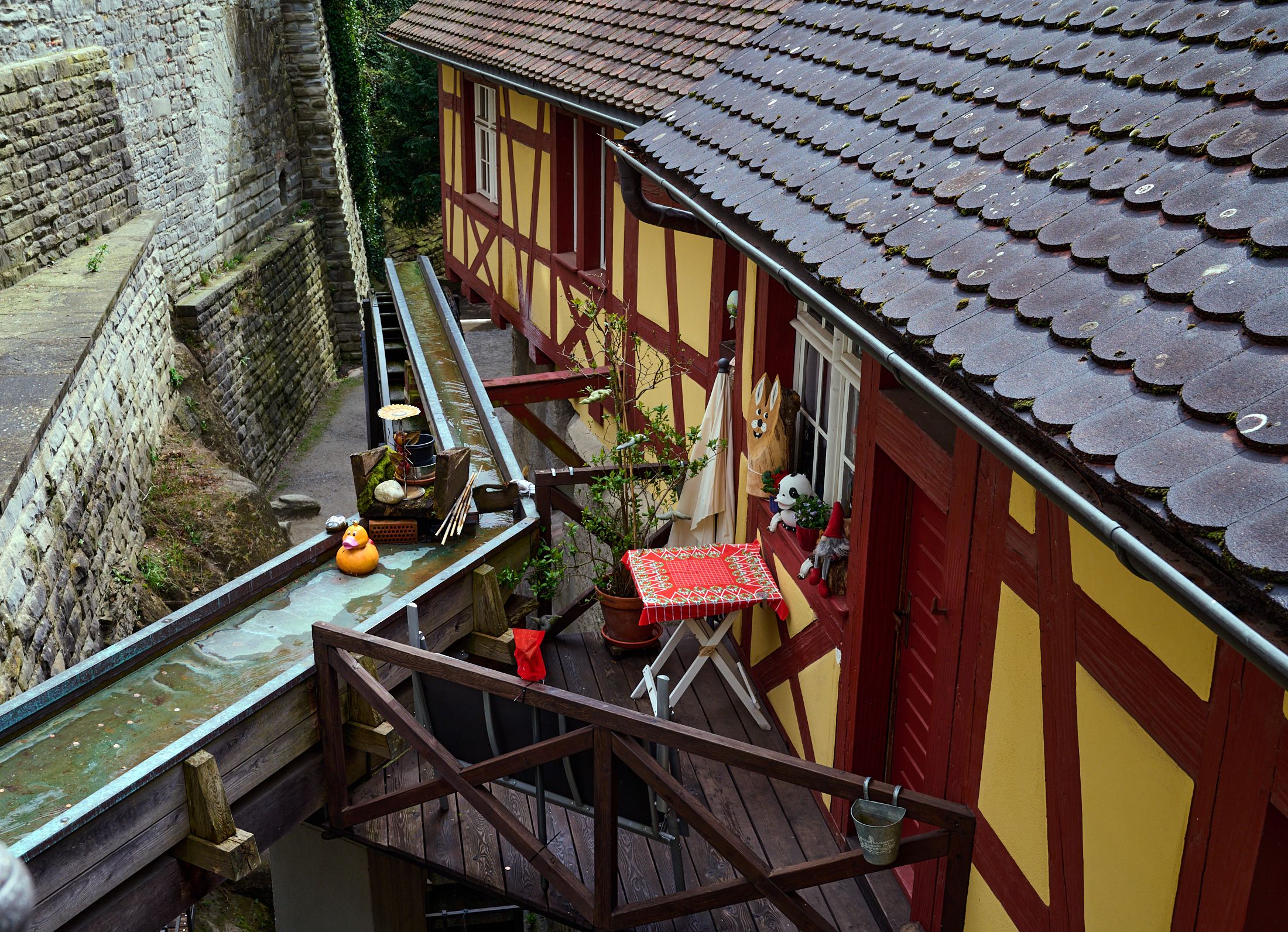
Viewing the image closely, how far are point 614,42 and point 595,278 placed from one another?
1589 millimetres

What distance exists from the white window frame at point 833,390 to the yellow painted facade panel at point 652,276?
1.88m

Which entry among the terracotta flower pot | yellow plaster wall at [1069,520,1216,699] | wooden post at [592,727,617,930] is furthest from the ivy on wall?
yellow plaster wall at [1069,520,1216,699]

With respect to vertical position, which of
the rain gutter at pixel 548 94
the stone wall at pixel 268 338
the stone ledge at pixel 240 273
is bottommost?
the stone wall at pixel 268 338

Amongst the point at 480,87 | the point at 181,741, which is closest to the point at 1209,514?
the point at 181,741

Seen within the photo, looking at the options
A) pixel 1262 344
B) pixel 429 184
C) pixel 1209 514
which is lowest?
pixel 429 184

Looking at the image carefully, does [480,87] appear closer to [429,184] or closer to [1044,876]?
[1044,876]

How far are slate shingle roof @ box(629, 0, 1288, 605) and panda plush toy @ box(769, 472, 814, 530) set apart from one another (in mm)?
1232

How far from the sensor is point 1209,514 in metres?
1.69

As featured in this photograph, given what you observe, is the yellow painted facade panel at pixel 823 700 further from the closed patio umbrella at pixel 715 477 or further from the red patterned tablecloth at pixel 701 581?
the closed patio umbrella at pixel 715 477

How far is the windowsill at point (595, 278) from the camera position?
7949 millimetres

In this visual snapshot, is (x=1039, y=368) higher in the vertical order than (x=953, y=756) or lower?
higher

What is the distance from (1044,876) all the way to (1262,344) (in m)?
1.56

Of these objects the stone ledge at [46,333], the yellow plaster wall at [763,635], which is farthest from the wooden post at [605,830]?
the stone ledge at [46,333]

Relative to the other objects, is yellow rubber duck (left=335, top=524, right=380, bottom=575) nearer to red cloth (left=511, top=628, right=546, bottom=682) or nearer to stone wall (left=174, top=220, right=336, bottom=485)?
red cloth (left=511, top=628, right=546, bottom=682)
